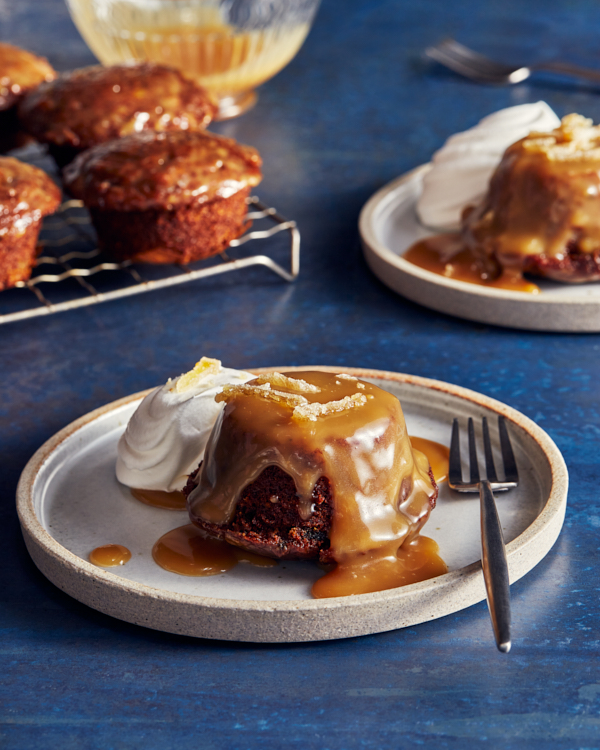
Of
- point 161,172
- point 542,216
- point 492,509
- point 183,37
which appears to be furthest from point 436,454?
point 183,37

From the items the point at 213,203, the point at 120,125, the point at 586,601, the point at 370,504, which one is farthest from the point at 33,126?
the point at 586,601

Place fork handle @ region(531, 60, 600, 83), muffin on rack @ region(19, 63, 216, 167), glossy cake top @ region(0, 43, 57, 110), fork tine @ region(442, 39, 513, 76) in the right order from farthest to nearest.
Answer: fork tine @ region(442, 39, 513, 76)
fork handle @ region(531, 60, 600, 83)
glossy cake top @ region(0, 43, 57, 110)
muffin on rack @ region(19, 63, 216, 167)

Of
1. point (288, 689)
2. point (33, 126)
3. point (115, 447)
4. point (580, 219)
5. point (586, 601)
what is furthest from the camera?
point (33, 126)

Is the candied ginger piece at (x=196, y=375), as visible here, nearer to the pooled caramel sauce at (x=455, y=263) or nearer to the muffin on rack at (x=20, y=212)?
the muffin on rack at (x=20, y=212)

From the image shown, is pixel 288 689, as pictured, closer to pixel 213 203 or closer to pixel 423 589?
pixel 423 589

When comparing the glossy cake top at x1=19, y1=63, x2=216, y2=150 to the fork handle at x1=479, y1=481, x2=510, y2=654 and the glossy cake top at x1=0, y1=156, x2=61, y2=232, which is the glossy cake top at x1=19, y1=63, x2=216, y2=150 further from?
the fork handle at x1=479, y1=481, x2=510, y2=654

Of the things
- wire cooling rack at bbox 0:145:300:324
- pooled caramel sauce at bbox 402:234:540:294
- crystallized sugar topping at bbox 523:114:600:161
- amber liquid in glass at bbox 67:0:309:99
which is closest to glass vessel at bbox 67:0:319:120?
amber liquid in glass at bbox 67:0:309:99
